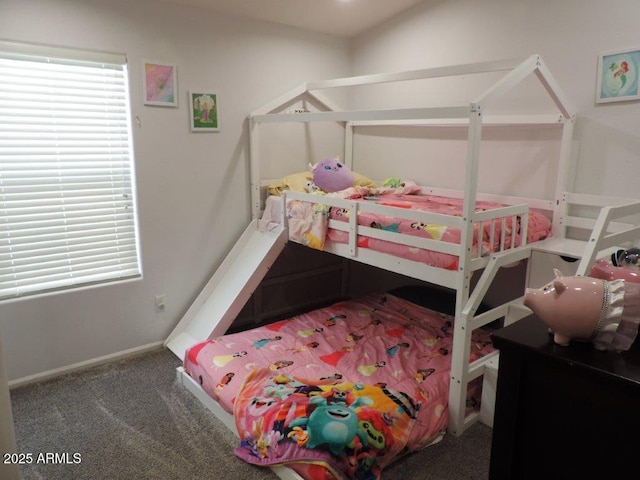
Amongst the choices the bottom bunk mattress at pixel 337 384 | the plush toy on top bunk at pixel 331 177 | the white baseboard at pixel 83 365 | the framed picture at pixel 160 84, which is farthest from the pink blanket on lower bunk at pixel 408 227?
the white baseboard at pixel 83 365

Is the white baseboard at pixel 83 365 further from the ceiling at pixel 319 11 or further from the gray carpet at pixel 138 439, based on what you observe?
the ceiling at pixel 319 11

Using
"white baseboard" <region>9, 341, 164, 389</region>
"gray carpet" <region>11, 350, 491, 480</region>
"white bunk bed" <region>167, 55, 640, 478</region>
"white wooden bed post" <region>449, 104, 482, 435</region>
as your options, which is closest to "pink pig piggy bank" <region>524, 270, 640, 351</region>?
"white bunk bed" <region>167, 55, 640, 478</region>

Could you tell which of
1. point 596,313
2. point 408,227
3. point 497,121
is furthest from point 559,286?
point 497,121

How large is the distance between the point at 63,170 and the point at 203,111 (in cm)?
95

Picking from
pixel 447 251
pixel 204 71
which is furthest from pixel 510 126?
pixel 204 71

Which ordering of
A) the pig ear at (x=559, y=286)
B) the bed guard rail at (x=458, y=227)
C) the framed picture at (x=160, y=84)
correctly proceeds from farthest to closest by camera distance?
the framed picture at (x=160, y=84)
the bed guard rail at (x=458, y=227)
the pig ear at (x=559, y=286)

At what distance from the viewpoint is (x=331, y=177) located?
323 cm

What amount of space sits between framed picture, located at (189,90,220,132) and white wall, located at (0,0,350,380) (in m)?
0.04

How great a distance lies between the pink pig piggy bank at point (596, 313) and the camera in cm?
105

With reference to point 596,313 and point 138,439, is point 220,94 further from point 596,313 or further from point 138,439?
point 596,313

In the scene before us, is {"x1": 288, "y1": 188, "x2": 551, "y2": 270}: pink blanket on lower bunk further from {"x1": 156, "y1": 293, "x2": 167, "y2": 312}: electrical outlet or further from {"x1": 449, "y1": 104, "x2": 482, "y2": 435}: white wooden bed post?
{"x1": 156, "y1": 293, "x2": 167, "y2": 312}: electrical outlet

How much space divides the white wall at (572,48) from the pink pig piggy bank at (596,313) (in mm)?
1842

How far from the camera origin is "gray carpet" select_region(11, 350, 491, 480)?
2002 millimetres

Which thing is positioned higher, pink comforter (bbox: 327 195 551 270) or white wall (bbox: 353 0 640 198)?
white wall (bbox: 353 0 640 198)
